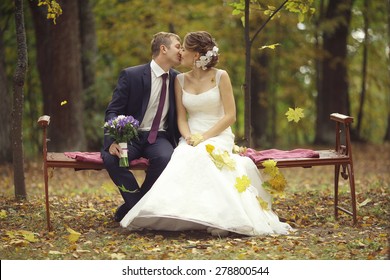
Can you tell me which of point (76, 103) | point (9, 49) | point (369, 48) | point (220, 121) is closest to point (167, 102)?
point (220, 121)

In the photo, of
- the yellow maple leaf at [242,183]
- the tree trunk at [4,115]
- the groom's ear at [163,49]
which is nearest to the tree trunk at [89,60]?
the tree trunk at [4,115]

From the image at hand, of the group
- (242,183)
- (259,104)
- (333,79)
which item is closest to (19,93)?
(242,183)

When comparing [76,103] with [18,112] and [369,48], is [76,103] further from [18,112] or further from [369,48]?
[369,48]

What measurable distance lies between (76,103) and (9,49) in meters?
5.62

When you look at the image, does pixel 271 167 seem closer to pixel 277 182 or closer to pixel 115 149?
pixel 277 182

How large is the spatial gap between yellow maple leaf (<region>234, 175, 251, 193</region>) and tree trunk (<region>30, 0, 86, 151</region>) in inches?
248

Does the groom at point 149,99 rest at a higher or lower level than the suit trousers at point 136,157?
higher

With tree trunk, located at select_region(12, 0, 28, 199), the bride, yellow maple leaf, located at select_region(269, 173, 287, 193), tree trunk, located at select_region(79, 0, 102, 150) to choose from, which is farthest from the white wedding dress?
tree trunk, located at select_region(79, 0, 102, 150)

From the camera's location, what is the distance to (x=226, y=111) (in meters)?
6.00

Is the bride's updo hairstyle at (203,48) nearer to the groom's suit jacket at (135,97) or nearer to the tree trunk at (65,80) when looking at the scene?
the groom's suit jacket at (135,97)

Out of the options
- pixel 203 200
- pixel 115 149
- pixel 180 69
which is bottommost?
pixel 203 200

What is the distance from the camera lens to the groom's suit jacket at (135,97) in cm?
614

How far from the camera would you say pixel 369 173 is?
11289 mm

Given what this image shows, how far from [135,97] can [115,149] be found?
24.7 inches
